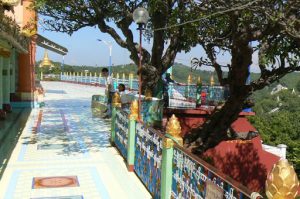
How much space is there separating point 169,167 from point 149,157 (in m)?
1.18

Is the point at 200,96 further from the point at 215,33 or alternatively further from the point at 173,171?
the point at 173,171

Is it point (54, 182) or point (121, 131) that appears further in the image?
point (121, 131)

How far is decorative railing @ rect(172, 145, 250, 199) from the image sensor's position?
143 inches

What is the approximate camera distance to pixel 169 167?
548 cm

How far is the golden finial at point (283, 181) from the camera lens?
2.70 metres

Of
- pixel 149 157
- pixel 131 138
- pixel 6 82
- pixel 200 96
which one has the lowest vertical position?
pixel 149 157

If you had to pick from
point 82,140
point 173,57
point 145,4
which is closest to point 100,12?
point 145,4

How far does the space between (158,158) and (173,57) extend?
7.15 metres

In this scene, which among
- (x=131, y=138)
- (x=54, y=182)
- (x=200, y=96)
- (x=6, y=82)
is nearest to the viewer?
(x=54, y=182)

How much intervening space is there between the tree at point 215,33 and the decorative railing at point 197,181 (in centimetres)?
177

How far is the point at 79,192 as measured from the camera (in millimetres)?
6598

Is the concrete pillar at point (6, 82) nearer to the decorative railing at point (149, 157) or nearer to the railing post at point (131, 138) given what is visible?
the railing post at point (131, 138)

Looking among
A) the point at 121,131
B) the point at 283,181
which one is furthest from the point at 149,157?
the point at 283,181

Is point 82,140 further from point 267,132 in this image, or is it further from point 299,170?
point 267,132
